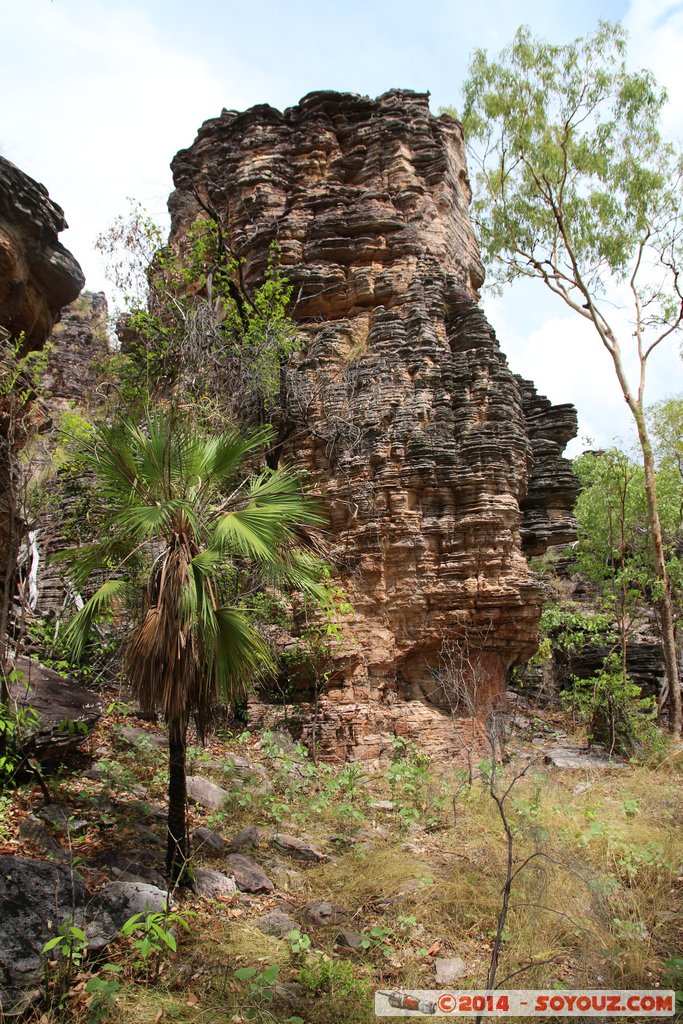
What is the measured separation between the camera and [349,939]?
6324 millimetres

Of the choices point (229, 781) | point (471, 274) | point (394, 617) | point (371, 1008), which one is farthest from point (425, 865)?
point (471, 274)

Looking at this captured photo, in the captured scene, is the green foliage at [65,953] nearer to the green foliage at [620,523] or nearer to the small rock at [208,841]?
the small rock at [208,841]

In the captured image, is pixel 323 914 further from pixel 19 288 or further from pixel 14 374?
pixel 19 288

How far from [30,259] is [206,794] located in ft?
21.9

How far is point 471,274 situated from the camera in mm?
15812

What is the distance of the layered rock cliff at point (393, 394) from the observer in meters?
11.6

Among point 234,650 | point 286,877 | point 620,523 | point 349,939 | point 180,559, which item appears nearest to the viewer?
point 349,939

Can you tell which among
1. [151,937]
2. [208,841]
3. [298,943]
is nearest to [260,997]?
[298,943]

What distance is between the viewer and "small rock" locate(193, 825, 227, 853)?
751 cm

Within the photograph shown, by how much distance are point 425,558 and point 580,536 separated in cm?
644

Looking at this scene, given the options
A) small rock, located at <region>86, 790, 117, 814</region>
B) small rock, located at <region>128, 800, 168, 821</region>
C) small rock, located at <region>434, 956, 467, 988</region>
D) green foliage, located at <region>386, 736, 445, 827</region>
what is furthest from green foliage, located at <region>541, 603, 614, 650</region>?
small rock, located at <region>86, 790, 117, 814</region>

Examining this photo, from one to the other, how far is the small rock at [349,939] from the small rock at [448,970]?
69 centimetres

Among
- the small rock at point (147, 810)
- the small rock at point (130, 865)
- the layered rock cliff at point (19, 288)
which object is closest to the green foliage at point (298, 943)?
the small rock at point (130, 865)

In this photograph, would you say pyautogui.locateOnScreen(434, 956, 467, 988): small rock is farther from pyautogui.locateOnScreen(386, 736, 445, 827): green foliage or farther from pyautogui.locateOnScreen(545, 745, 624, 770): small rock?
pyautogui.locateOnScreen(545, 745, 624, 770): small rock
